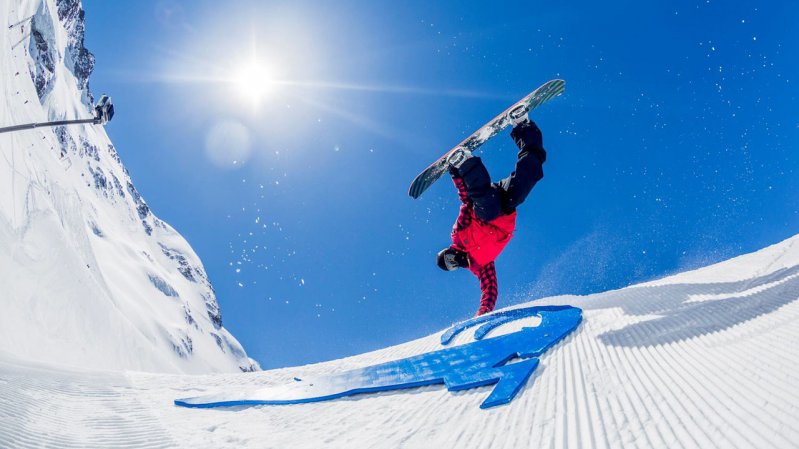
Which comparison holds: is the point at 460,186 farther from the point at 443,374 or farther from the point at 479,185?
the point at 443,374

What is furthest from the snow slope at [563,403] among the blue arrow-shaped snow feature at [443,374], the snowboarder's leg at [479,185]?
the snowboarder's leg at [479,185]

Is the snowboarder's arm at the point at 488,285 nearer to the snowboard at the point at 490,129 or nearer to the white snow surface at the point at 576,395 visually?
the white snow surface at the point at 576,395

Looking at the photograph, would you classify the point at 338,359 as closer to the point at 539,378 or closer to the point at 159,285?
the point at 539,378

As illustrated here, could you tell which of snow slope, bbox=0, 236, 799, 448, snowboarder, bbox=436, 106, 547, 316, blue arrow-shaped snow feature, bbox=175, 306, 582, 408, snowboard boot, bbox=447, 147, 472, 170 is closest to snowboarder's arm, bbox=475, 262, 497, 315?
snowboarder, bbox=436, 106, 547, 316

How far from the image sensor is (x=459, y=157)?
21.7 feet

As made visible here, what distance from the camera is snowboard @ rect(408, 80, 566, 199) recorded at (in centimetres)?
821

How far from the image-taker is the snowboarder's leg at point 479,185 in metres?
6.27

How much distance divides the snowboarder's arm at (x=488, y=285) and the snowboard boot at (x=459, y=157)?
260 cm

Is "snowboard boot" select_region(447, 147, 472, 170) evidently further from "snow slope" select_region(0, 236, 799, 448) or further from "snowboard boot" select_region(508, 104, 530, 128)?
"snow slope" select_region(0, 236, 799, 448)

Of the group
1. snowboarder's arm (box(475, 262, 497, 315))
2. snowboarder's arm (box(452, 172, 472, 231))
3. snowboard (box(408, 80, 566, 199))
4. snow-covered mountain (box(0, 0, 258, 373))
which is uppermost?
snow-covered mountain (box(0, 0, 258, 373))

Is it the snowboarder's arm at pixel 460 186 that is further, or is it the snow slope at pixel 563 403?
the snowboarder's arm at pixel 460 186

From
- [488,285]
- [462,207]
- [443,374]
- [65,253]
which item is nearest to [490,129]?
[462,207]

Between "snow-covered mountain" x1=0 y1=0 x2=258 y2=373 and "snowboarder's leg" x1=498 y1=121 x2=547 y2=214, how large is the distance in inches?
248

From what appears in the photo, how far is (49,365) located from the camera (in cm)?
429
